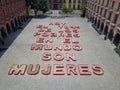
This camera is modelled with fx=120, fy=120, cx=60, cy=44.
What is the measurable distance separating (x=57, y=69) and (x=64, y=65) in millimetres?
2205

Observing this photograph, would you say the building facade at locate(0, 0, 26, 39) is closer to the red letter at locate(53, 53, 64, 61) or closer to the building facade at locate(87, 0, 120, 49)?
the red letter at locate(53, 53, 64, 61)

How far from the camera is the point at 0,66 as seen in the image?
87.1 feet

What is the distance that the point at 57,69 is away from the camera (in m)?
25.8

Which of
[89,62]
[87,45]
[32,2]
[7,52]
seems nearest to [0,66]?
[7,52]

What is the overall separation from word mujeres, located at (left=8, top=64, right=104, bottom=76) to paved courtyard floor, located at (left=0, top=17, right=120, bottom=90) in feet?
0.70

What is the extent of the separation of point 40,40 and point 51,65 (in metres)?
13.8

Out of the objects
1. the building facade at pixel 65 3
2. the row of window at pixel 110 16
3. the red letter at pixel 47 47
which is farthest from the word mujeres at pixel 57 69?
the building facade at pixel 65 3

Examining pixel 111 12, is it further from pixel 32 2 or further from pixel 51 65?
pixel 32 2

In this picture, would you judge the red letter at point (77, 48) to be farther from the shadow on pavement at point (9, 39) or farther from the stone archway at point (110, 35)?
the shadow on pavement at point (9, 39)

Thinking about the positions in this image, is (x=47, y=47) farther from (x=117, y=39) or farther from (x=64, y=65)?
(x=117, y=39)

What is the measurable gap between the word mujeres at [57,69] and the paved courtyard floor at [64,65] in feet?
0.70

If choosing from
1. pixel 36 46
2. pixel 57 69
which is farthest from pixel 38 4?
pixel 57 69

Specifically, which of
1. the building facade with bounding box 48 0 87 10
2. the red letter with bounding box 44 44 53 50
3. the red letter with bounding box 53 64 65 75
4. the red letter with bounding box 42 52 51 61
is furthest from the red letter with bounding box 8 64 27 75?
the building facade with bounding box 48 0 87 10

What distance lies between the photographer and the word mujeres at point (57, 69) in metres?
24.5
